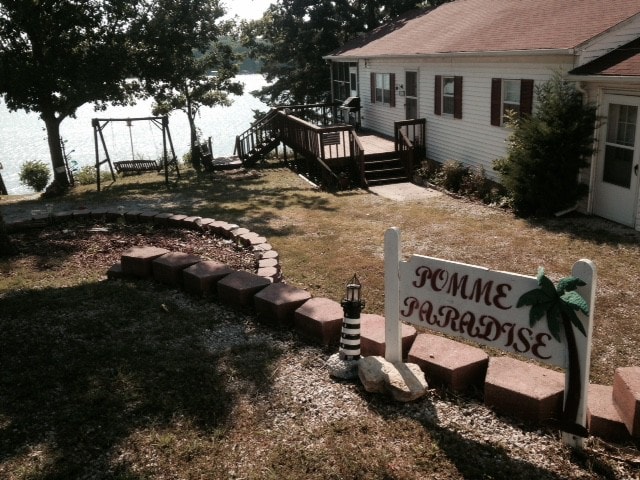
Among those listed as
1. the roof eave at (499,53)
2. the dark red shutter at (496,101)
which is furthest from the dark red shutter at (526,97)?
the dark red shutter at (496,101)

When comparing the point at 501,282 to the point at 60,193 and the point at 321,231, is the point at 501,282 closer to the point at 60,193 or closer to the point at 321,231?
the point at 321,231

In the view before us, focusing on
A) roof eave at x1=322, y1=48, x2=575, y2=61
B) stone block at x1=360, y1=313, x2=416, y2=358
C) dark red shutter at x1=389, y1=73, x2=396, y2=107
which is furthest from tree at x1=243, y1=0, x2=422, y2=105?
stone block at x1=360, y1=313, x2=416, y2=358

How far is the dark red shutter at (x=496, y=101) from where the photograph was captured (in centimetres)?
1255

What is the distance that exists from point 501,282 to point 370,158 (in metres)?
12.2

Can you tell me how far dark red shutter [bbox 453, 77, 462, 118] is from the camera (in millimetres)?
14266

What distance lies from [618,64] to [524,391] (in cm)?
784

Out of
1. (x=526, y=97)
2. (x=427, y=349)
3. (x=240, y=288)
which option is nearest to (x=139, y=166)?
(x=526, y=97)

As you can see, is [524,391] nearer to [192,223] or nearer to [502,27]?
[192,223]

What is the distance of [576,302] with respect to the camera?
3.32m

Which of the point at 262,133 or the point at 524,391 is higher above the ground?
the point at 262,133

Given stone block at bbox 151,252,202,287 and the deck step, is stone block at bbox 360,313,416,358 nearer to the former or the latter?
stone block at bbox 151,252,202,287

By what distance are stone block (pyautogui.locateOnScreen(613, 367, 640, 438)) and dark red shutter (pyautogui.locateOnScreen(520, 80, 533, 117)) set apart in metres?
8.78

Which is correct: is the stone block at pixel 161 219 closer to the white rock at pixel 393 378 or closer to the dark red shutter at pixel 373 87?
the white rock at pixel 393 378

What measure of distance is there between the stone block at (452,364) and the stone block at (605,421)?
31.3 inches
